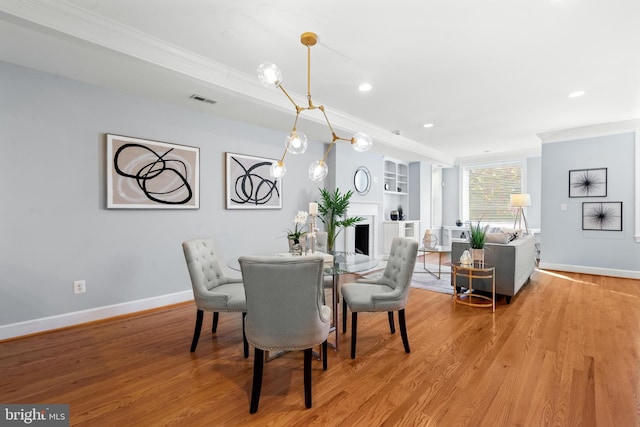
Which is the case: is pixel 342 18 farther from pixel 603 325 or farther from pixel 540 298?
pixel 540 298

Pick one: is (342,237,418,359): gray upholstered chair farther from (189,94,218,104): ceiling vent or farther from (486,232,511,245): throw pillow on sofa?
(189,94,218,104): ceiling vent

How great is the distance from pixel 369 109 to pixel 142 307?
151 inches

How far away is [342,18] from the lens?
229cm

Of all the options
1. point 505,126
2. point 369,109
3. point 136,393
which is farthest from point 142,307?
point 505,126

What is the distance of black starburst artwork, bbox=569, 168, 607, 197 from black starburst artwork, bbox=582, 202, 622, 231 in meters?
0.19

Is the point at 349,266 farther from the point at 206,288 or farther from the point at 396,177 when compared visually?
the point at 396,177

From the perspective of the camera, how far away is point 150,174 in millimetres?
3420

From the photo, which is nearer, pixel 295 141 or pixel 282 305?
pixel 282 305

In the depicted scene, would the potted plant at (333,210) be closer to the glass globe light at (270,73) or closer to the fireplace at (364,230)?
the fireplace at (364,230)

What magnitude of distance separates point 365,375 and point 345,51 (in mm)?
2709

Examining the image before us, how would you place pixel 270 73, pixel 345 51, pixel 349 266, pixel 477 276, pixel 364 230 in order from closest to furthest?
pixel 270 73 < pixel 349 266 < pixel 345 51 < pixel 477 276 < pixel 364 230

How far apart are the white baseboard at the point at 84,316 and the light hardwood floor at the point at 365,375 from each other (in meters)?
0.09

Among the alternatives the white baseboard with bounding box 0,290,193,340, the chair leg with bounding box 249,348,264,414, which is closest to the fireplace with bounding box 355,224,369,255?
the white baseboard with bounding box 0,290,193,340

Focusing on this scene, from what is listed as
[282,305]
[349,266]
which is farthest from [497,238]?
[282,305]
